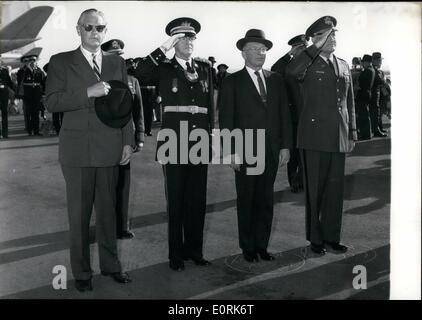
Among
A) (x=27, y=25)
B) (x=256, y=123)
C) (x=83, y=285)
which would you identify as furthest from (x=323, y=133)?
(x=27, y=25)

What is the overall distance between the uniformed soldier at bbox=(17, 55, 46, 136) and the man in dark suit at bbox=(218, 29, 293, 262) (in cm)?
1061

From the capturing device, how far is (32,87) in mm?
14672

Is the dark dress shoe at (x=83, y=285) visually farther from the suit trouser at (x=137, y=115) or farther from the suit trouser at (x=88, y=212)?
the suit trouser at (x=137, y=115)

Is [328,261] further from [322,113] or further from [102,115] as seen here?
[102,115]

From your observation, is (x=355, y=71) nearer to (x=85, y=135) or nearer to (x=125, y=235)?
(x=125, y=235)

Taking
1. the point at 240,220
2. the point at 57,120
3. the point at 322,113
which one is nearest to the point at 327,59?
the point at 322,113

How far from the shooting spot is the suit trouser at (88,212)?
14.4 ft

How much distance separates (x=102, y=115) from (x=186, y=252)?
1.52 m

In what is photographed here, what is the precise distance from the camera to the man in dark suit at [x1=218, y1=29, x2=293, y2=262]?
4.98 m

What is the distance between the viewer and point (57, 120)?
12.9 meters

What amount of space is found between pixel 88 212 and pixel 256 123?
169 centimetres

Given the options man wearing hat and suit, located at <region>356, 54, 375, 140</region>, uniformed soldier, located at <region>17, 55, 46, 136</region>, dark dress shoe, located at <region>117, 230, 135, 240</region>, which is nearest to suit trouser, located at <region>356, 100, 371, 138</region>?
man wearing hat and suit, located at <region>356, 54, 375, 140</region>

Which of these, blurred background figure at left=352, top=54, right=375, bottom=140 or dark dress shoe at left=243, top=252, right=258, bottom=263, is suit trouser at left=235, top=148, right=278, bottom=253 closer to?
dark dress shoe at left=243, top=252, right=258, bottom=263

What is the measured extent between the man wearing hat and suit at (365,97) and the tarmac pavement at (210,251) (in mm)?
4615
